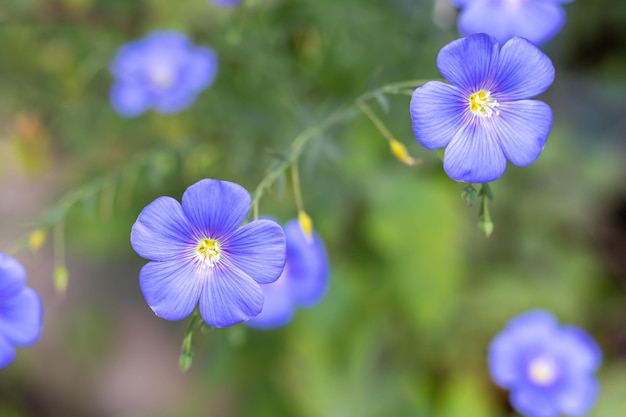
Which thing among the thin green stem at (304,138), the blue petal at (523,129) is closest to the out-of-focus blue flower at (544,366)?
the thin green stem at (304,138)

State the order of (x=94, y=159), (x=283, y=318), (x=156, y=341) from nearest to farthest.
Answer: (x=283, y=318)
(x=94, y=159)
(x=156, y=341)

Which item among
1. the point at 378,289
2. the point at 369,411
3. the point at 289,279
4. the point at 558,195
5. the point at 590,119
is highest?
the point at 590,119

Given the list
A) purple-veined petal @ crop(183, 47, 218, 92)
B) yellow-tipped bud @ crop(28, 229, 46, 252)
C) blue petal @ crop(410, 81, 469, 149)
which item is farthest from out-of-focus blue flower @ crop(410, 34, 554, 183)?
purple-veined petal @ crop(183, 47, 218, 92)

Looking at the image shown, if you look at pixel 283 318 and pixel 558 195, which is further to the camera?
pixel 558 195

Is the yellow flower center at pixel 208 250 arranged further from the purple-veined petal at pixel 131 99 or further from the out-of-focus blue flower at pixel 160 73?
the purple-veined petal at pixel 131 99

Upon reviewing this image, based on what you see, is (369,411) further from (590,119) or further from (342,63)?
(590,119)

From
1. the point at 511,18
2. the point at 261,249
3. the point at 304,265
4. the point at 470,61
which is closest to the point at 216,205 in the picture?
the point at 261,249

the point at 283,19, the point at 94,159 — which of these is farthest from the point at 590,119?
the point at 94,159
